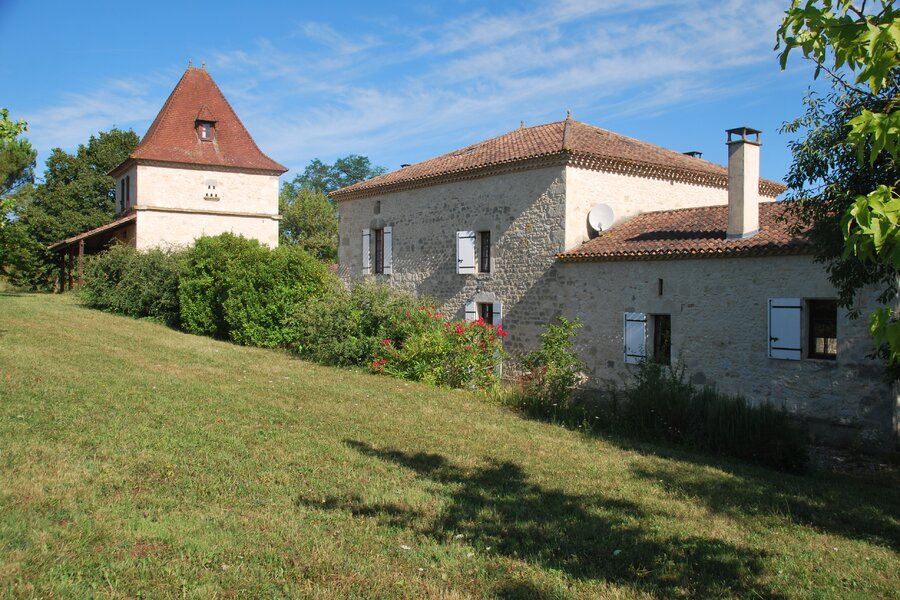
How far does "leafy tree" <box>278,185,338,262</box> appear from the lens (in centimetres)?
4872

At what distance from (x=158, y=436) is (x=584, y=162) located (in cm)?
1222

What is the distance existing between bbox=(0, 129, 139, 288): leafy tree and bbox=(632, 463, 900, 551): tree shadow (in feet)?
97.3

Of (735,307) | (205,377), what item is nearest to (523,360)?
(735,307)

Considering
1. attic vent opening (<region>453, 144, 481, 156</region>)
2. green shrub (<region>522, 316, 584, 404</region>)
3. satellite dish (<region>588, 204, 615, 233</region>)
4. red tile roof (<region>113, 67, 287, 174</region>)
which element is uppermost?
red tile roof (<region>113, 67, 287, 174</region>)

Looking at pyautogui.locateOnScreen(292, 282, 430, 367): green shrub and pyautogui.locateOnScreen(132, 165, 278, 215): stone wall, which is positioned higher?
pyautogui.locateOnScreen(132, 165, 278, 215): stone wall

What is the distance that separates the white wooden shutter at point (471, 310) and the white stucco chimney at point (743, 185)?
710cm

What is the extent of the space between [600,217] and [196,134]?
20.2 meters

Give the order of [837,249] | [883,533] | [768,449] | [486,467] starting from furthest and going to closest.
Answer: [768,449], [837,249], [486,467], [883,533]

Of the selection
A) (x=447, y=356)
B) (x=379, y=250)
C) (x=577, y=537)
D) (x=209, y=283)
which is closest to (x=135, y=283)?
(x=209, y=283)

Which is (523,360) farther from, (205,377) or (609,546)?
(609,546)

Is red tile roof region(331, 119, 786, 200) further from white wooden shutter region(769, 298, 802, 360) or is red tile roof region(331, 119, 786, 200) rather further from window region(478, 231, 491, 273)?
white wooden shutter region(769, 298, 802, 360)

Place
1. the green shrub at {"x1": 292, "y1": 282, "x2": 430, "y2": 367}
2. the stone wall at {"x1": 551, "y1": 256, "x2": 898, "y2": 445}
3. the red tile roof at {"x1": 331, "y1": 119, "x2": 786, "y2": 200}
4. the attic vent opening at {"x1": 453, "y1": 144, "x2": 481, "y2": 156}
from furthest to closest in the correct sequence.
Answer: the attic vent opening at {"x1": 453, "y1": 144, "x2": 481, "y2": 156}, the red tile roof at {"x1": 331, "y1": 119, "x2": 786, "y2": 200}, the green shrub at {"x1": 292, "y1": 282, "x2": 430, "y2": 367}, the stone wall at {"x1": 551, "y1": 256, "x2": 898, "y2": 445}

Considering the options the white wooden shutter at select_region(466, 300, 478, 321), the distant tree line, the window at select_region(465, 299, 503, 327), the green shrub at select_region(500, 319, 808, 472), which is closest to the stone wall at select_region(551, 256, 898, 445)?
the green shrub at select_region(500, 319, 808, 472)

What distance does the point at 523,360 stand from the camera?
1258 cm
